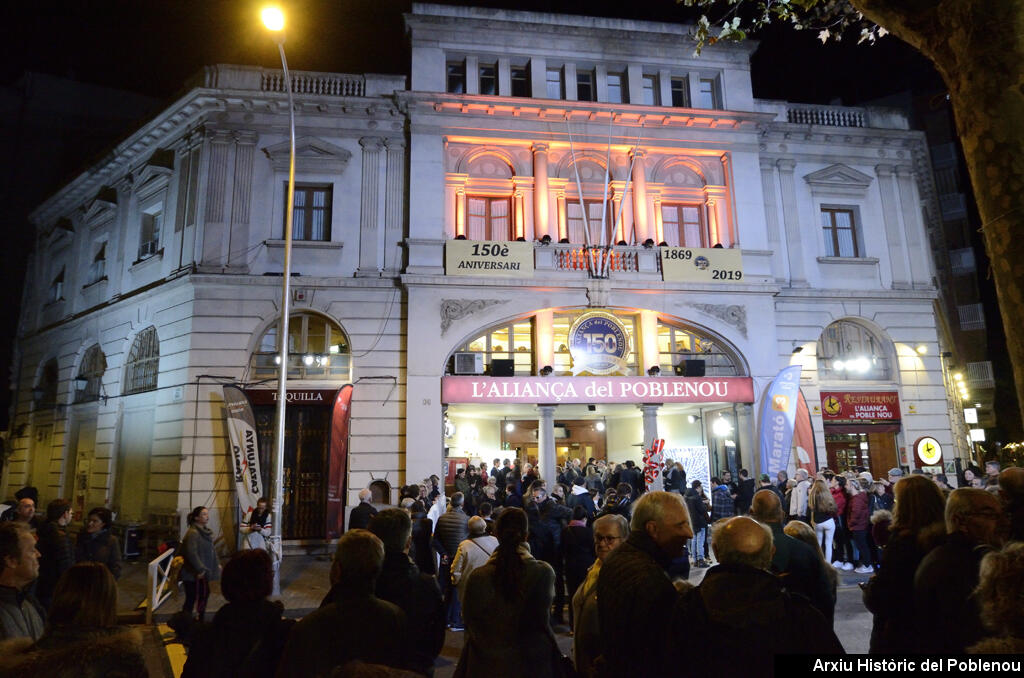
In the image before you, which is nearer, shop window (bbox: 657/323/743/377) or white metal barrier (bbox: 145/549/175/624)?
white metal barrier (bbox: 145/549/175/624)

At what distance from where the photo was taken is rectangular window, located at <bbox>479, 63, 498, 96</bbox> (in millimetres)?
20953

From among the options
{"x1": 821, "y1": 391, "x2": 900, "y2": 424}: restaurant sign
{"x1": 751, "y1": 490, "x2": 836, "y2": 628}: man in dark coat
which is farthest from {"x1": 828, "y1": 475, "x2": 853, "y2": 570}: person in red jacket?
{"x1": 751, "y1": 490, "x2": 836, "y2": 628}: man in dark coat

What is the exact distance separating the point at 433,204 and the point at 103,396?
A: 1333 cm

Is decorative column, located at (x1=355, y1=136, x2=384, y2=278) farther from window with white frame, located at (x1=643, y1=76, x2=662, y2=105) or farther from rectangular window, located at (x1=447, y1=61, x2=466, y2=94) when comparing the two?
window with white frame, located at (x1=643, y1=76, x2=662, y2=105)

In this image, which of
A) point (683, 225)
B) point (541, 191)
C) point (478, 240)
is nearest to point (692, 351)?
point (683, 225)

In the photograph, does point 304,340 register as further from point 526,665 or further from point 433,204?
point 526,665

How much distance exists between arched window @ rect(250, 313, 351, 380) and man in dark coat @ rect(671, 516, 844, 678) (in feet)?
54.9

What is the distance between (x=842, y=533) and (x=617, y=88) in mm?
15794

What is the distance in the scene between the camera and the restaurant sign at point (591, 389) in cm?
1812

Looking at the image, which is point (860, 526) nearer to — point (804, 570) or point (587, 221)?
point (804, 570)

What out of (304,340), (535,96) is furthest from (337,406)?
(535,96)

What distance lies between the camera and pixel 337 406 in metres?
17.0

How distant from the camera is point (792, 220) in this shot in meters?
21.5

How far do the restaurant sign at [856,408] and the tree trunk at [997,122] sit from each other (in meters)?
17.8
